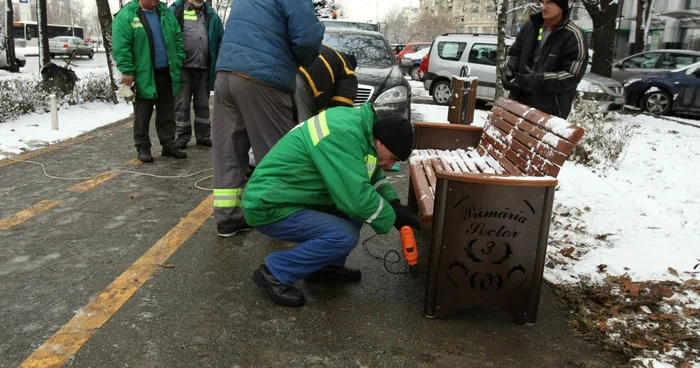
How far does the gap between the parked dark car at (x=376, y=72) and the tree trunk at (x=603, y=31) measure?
7.15m

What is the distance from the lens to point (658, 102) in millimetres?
13625

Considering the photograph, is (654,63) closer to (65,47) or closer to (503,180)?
(503,180)

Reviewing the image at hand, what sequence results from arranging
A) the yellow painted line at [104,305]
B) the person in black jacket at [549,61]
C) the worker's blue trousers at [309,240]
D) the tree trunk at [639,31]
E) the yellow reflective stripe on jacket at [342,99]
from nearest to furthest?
the yellow painted line at [104,305] → the worker's blue trousers at [309,240] → the person in black jacket at [549,61] → the yellow reflective stripe on jacket at [342,99] → the tree trunk at [639,31]

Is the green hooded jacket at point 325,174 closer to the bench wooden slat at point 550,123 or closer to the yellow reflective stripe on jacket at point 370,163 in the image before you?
the yellow reflective stripe on jacket at point 370,163

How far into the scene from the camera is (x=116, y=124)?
30.3 feet

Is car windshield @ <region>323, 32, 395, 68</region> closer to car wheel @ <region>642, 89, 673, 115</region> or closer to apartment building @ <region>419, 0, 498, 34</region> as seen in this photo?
car wheel @ <region>642, 89, 673, 115</region>

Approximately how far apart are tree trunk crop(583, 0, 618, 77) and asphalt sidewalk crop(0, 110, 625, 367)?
11.1 meters

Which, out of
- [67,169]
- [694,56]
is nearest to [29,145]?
[67,169]

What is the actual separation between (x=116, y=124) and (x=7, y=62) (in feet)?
48.8

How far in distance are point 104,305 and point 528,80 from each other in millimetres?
3258

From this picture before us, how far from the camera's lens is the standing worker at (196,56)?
688 cm

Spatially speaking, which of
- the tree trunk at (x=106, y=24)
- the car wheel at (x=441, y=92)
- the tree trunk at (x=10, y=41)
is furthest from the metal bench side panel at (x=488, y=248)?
the tree trunk at (x=10, y=41)

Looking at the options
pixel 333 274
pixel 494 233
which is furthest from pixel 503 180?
pixel 333 274

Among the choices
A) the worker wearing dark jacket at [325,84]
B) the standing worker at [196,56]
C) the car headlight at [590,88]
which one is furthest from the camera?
the car headlight at [590,88]
